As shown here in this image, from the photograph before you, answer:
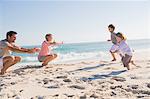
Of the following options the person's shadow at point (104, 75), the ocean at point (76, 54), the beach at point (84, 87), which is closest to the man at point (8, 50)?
the beach at point (84, 87)

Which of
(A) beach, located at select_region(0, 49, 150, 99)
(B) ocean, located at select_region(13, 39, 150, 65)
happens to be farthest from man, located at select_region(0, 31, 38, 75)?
(B) ocean, located at select_region(13, 39, 150, 65)

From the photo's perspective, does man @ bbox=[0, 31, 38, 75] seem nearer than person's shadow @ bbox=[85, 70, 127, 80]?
No

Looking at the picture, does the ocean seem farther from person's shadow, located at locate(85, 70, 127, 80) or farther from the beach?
the beach

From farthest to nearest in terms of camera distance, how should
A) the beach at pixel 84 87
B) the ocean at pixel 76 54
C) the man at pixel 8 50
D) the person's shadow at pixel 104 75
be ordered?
the ocean at pixel 76 54
the man at pixel 8 50
the person's shadow at pixel 104 75
the beach at pixel 84 87

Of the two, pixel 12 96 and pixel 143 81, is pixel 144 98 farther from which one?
pixel 12 96

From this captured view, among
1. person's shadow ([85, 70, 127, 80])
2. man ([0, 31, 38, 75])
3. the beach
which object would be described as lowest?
the beach

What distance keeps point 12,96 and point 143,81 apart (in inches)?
95.7

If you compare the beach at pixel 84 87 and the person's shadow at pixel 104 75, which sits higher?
the person's shadow at pixel 104 75

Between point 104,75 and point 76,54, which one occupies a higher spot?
point 76,54

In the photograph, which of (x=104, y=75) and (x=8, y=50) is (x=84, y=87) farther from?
(x=8, y=50)

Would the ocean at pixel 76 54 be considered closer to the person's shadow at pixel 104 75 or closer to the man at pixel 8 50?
the man at pixel 8 50

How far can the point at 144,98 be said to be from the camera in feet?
13.8

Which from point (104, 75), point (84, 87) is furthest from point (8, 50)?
point (84, 87)

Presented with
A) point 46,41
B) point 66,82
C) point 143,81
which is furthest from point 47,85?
point 46,41
